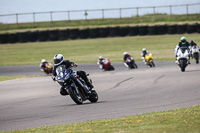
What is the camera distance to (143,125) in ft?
23.6

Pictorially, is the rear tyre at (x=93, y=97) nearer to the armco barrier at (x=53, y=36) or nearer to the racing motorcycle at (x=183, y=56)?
the racing motorcycle at (x=183, y=56)

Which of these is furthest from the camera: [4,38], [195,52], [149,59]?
[4,38]

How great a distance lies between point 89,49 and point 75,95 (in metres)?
31.8

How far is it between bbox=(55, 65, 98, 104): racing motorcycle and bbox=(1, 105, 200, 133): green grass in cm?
267

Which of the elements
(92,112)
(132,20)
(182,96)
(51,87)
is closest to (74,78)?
(92,112)

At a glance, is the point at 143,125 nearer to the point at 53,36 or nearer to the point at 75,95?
the point at 75,95

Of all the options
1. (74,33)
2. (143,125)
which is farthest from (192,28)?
(143,125)

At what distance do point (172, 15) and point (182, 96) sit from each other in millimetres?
39946

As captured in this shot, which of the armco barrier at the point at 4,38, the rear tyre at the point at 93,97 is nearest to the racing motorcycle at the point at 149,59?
the rear tyre at the point at 93,97

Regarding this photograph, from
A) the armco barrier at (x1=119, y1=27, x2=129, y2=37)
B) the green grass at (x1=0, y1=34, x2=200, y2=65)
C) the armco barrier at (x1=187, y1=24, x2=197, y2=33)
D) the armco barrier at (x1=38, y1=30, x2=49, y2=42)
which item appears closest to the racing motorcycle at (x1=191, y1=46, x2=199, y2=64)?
the green grass at (x1=0, y1=34, x2=200, y2=65)

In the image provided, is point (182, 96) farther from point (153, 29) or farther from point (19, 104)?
point (153, 29)

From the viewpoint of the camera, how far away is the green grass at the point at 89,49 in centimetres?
3746

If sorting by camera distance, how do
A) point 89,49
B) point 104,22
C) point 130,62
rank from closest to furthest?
point 130,62 < point 89,49 < point 104,22

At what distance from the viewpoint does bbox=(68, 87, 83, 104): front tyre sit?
414 inches
